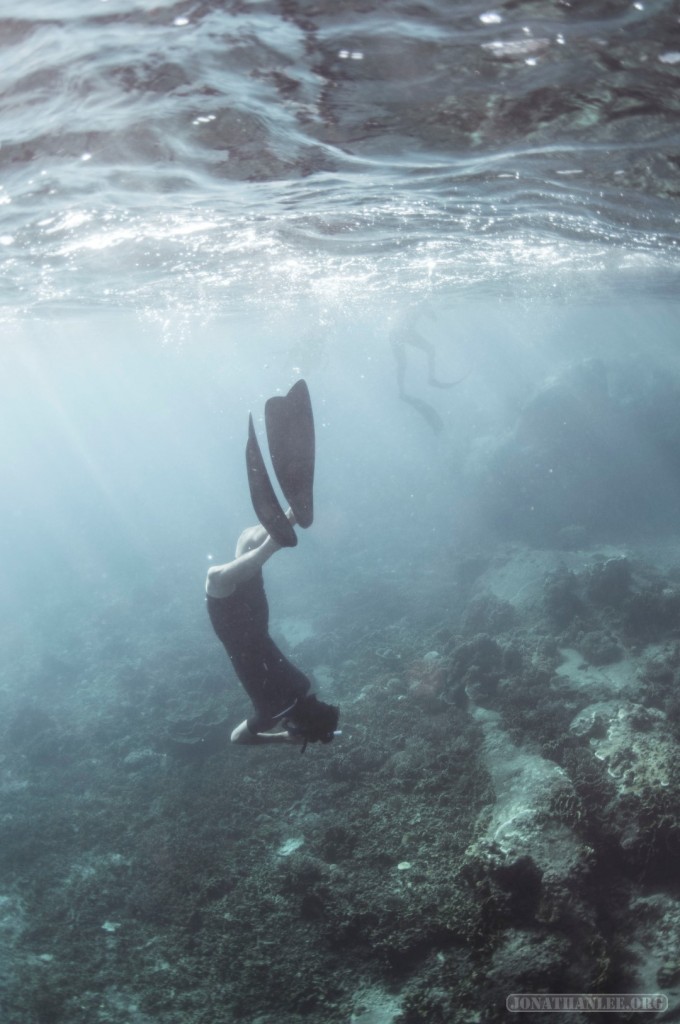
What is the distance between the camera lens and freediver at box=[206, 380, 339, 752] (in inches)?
242

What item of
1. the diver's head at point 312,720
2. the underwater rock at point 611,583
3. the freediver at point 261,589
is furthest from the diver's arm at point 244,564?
the underwater rock at point 611,583

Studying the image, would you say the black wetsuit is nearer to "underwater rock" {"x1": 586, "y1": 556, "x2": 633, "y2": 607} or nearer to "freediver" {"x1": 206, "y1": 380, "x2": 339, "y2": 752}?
"freediver" {"x1": 206, "y1": 380, "x2": 339, "y2": 752}

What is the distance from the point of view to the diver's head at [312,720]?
22.0 feet

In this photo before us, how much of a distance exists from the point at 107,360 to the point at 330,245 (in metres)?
52.3

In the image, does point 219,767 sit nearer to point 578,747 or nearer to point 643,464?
point 578,747

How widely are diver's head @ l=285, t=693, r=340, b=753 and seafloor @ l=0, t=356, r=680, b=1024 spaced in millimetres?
3274

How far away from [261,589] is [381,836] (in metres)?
5.32

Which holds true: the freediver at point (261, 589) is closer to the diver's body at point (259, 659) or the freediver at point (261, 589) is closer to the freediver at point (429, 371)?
the diver's body at point (259, 659)

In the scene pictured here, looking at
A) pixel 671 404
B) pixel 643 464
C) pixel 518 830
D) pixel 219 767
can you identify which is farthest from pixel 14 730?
pixel 671 404

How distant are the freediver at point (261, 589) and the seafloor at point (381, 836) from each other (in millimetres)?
3166

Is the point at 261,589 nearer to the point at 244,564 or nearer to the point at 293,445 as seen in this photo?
the point at 244,564

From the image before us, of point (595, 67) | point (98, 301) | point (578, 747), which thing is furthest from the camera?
point (98, 301)

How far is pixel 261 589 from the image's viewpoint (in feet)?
24.0

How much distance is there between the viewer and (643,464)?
27.6m
